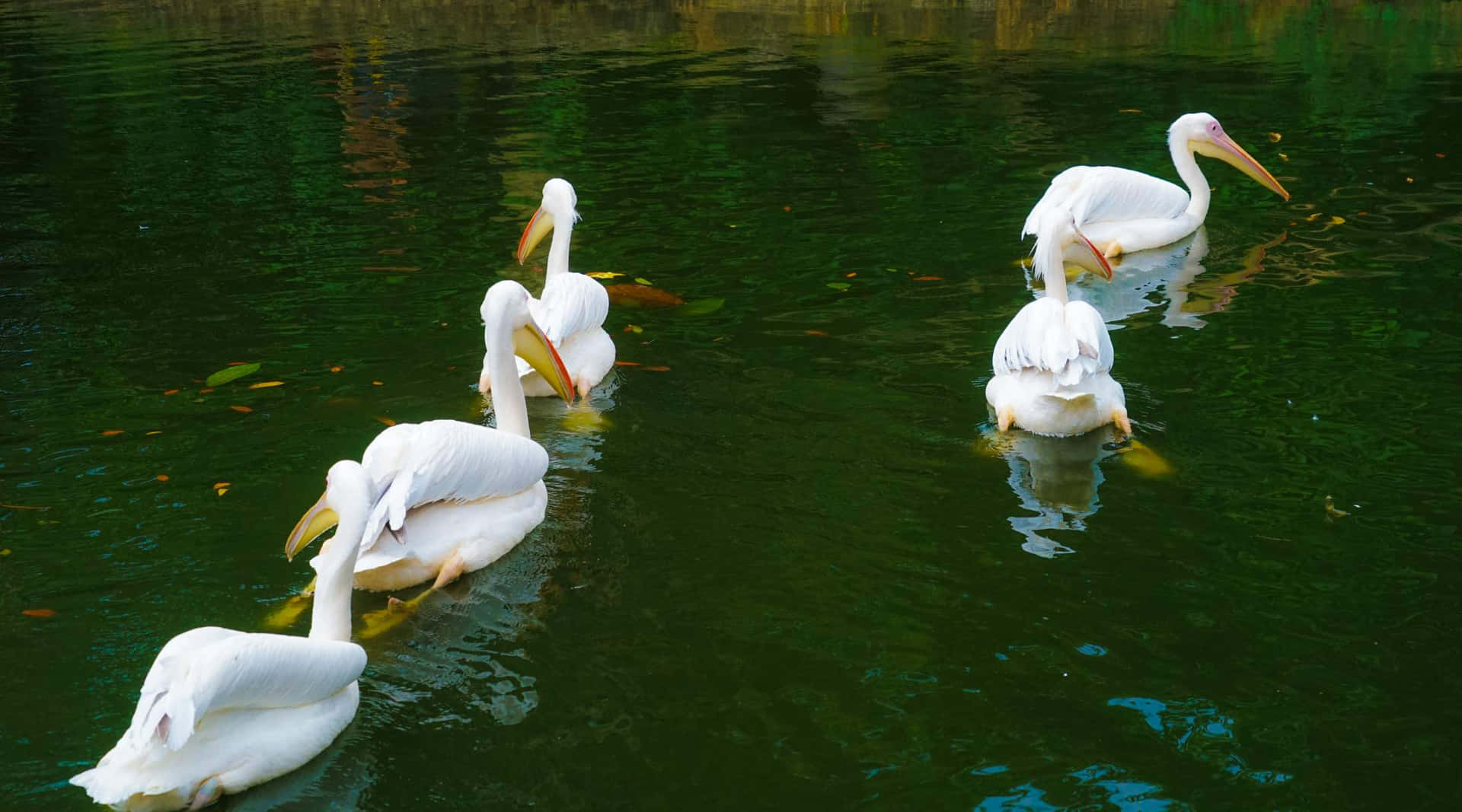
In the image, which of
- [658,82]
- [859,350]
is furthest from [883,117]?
[859,350]

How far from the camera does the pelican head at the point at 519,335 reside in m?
5.35

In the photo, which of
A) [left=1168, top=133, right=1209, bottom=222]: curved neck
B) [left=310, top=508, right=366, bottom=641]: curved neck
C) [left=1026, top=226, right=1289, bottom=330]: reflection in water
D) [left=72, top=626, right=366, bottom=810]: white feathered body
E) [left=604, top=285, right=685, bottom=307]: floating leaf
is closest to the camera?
[left=72, top=626, right=366, bottom=810]: white feathered body

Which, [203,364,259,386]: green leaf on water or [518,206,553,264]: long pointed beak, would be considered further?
[518,206,553,264]: long pointed beak

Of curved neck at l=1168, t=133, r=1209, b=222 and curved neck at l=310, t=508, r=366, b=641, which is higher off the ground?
curved neck at l=1168, t=133, r=1209, b=222

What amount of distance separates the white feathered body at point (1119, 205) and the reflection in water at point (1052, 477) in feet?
9.64

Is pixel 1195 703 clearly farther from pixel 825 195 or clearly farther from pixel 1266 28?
pixel 1266 28

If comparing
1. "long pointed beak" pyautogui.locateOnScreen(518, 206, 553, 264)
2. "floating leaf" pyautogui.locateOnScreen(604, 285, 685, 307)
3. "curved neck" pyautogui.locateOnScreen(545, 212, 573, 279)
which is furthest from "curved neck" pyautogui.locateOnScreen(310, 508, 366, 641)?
"floating leaf" pyautogui.locateOnScreen(604, 285, 685, 307)

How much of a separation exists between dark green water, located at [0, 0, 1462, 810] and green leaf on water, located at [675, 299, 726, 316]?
0.11 meters

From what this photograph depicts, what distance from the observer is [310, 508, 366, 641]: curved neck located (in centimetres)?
394

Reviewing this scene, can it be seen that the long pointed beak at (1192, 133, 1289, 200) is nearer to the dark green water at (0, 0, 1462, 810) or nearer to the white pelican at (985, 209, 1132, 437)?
the dark green water at (0, 0, 1462, 810)

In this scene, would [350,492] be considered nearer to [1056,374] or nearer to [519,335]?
[519,335]

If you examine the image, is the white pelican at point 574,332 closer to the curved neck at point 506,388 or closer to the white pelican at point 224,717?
the curved neck at point 506,388

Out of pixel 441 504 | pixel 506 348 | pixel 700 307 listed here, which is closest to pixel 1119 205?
pixel 700 307

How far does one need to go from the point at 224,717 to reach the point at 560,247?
3927 mm
